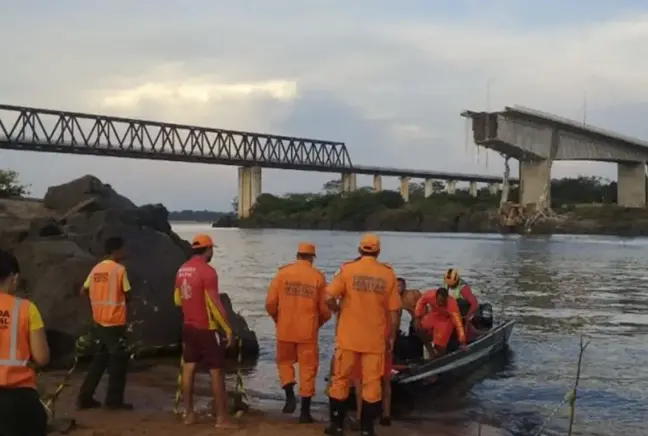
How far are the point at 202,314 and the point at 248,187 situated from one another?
13087 centimetres

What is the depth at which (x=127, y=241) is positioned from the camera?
15109mm

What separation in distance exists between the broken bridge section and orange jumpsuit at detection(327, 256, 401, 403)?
88085mm

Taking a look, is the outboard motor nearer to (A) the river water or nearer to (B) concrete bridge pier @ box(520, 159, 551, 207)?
(A) the river water

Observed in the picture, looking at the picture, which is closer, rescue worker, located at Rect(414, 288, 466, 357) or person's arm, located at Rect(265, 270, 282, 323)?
person's arm, located at Rect(265, 270, 282, 323)

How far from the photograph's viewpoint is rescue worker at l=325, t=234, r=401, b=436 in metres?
8.24

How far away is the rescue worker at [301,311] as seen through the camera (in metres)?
9.38

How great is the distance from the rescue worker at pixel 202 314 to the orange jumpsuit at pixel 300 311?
852 millimetres

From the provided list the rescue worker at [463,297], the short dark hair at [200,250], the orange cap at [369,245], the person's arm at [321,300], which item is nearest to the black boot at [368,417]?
the person's arm at [321,300]

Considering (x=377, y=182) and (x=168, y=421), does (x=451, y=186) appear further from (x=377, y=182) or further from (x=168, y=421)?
(x=168, y=421)

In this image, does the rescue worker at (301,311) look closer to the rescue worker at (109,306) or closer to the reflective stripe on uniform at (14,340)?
the rescue worker at (109,306)

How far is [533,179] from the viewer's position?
10306 centimetres

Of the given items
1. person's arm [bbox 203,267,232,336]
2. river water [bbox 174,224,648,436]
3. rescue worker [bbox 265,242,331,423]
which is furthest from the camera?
river water [bbox 174,224,648,436]

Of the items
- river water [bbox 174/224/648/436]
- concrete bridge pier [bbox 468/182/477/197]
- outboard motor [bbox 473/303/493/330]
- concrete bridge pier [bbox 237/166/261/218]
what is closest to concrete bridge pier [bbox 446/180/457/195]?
concrete bridge pier [bbox 468/182/477/197]

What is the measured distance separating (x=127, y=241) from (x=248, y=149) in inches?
4958
